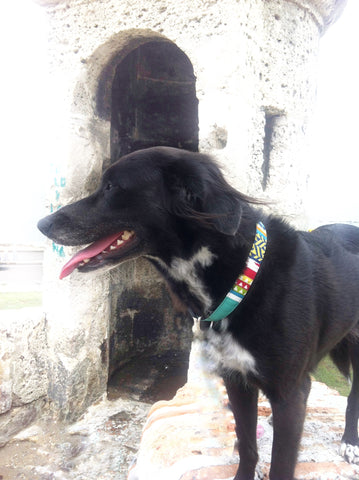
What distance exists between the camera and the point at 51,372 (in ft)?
12.7

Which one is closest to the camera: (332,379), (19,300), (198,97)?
(198,97)

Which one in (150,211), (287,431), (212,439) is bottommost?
(212,439)

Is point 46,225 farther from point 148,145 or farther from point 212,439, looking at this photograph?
point 148,145

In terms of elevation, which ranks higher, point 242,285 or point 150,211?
point 150,211

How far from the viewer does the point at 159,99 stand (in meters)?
5.36

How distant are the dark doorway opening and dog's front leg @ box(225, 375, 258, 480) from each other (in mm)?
3710

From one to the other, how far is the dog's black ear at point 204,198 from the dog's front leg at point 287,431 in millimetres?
703

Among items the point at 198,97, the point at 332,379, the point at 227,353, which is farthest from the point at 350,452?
the point at 332,379

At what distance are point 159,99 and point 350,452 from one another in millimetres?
4523

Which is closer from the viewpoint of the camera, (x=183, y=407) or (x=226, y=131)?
(x=183, y=407)

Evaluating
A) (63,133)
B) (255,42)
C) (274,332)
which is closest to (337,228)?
(274,332)

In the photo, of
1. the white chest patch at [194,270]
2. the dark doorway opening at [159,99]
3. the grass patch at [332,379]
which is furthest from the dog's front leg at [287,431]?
the dark doorway opening at [159,99]

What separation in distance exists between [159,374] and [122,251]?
348cm

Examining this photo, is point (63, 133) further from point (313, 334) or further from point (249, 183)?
point (313, 334)
